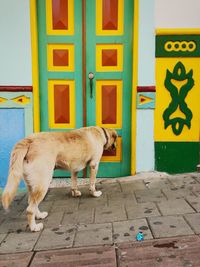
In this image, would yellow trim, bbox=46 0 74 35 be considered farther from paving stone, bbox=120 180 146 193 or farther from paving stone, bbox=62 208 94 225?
paving stone, bbox=62 208 94 225

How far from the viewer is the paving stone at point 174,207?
358 cm

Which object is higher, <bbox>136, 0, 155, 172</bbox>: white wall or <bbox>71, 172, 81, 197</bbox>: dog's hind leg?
<bbox>136, 0, 155, 172</bbox>: white wall

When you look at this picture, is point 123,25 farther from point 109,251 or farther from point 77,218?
point 109,251

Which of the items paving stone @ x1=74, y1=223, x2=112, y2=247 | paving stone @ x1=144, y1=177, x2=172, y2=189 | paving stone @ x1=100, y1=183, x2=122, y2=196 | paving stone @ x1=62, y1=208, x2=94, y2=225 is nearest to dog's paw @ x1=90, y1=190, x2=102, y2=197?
paving stone @ x1=100, y1=183, x2=122, y2=196

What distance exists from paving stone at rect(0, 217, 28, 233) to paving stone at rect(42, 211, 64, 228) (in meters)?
0.22

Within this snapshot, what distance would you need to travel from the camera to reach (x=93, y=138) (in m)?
4.20

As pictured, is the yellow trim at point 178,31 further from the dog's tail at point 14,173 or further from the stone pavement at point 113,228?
the dog's tail at point 14,173

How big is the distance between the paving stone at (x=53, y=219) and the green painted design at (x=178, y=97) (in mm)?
2129

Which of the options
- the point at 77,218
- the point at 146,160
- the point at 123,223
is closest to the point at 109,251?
the point at 123,223

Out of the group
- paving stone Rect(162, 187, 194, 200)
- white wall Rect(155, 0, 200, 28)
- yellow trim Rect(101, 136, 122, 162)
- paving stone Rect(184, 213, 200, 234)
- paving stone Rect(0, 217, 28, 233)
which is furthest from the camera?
yellow trim Rect(101, 136, 122, 162)

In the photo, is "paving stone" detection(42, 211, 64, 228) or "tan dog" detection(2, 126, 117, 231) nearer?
"tan dog" detection(2, 126, 117, 231)

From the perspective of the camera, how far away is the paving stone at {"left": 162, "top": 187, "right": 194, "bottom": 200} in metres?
4.11

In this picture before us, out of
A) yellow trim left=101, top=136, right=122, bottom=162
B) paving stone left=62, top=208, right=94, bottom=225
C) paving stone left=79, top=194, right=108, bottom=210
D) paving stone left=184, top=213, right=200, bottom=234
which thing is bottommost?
paving stone left=62, top=208, right=94, bottom=225

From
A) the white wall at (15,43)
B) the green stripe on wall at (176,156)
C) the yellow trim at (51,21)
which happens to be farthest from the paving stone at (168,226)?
the yellow trim at (51,21)
